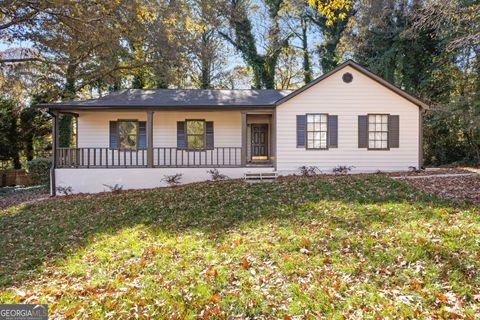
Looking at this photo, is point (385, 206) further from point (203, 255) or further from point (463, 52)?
point (463, 52)

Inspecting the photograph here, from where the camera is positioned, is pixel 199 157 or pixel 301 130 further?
pixel 199 157

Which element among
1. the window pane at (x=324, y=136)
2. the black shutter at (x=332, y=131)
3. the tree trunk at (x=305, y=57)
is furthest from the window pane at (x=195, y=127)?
the tree trunk at (x=305, y=57)

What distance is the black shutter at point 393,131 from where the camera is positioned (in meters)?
13.0

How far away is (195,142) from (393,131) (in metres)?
8.53

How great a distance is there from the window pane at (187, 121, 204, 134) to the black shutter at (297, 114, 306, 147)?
439 cm

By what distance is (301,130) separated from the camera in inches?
514

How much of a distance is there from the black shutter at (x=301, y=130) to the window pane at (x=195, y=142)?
439cm

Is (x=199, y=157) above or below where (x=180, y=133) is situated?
below

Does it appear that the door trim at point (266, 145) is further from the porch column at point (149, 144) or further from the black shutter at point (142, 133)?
the black shutter at point (142, 133)

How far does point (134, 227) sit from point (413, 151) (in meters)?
11.5

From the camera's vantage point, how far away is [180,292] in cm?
423

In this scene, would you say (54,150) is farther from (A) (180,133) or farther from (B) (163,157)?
(A) (180,133)

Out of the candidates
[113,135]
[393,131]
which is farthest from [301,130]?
[113,135]

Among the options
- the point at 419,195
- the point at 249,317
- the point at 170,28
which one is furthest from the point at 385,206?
the point at 170,28
